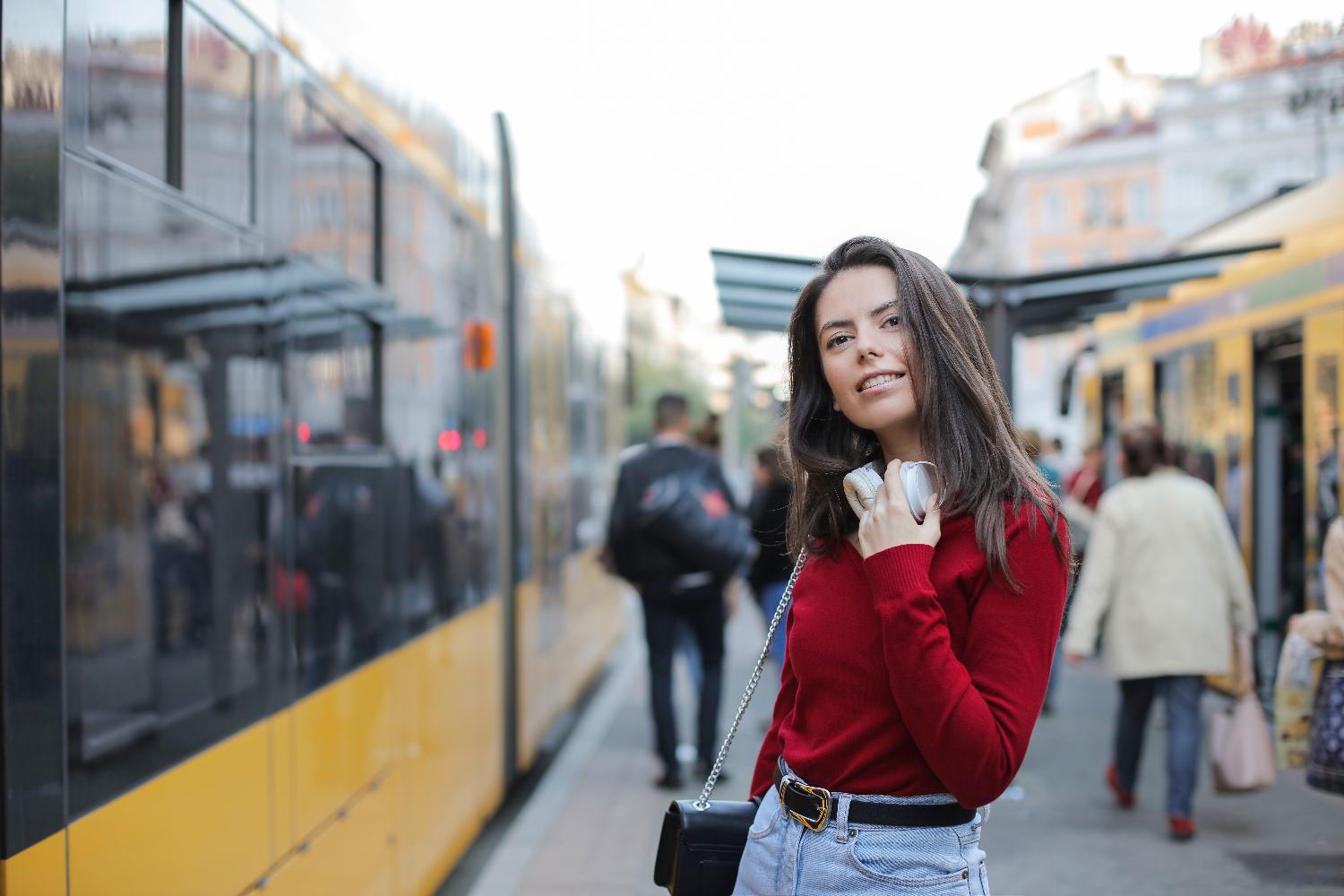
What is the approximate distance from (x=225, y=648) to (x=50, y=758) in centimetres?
86

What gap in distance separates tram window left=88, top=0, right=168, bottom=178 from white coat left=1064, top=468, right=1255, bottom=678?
4686 millimetres

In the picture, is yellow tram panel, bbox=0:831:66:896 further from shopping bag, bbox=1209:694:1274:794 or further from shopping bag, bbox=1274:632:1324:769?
shopping bag, bbox=1209:694:1274:794

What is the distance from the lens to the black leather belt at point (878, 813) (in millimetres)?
1941

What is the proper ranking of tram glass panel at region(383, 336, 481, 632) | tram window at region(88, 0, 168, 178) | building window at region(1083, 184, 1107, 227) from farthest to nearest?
building window at region(1083, 184, 1107, 227), tram glass panel at region(383, 336, 481, 632), tram window at region(88, 0, 168, 178)

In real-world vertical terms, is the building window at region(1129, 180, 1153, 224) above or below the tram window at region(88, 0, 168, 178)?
above

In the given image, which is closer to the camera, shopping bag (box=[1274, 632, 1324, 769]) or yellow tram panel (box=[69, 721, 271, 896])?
yellow tram panel (box=[69, 721, 271, 896])

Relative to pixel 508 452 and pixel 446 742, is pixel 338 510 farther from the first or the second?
pixel 508 452

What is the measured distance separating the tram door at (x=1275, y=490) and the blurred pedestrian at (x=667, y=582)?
11.5 feet

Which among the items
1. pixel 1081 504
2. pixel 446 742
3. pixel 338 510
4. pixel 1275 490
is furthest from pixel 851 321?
pixel 1081 504

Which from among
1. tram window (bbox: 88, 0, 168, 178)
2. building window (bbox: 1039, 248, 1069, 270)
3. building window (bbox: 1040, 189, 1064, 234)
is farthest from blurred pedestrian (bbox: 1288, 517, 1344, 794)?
building window (bbox: 1040, 189, 1064, 234)

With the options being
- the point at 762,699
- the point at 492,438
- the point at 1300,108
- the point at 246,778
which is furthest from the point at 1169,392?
the point at 246,778

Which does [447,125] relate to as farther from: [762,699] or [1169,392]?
[1169,392]

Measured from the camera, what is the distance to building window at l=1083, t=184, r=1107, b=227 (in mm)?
62000

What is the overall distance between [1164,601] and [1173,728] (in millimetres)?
541
